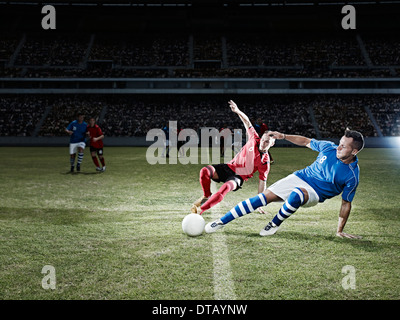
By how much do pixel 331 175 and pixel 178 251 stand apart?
2.20 m

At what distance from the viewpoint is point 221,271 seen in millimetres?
3830

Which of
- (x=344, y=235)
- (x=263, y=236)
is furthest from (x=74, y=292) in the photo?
(x=344, y=235)

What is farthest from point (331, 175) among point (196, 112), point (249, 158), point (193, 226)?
point (196, 112)
